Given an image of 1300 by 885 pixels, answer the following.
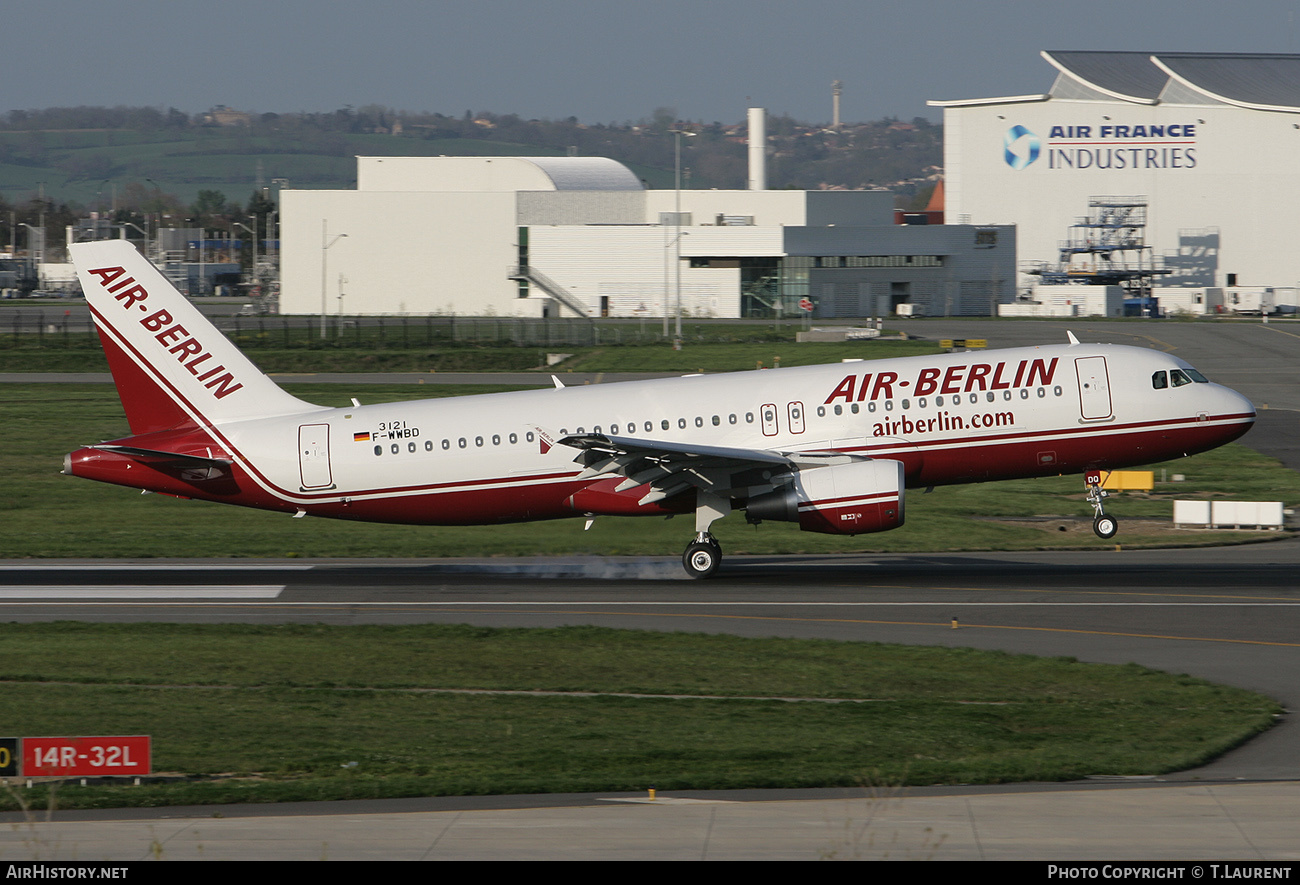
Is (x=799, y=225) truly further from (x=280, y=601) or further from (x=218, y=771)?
(x=218, y=771)

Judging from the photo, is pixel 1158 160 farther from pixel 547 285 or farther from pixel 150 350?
pixel 150 350

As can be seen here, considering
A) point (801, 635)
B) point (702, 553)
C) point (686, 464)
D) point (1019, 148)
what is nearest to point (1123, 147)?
point (1019, 148)

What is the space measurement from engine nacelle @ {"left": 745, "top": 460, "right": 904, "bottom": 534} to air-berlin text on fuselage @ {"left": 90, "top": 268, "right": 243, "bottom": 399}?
1318cm

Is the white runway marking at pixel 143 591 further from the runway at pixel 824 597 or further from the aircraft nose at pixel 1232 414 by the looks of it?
the aircraft nose at pixel 1232 414

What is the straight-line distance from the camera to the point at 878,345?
91.7 meters

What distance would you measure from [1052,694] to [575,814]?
9646 mm

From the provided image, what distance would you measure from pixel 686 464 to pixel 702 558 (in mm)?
2705

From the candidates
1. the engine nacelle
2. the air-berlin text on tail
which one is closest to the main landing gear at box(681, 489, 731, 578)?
the engine nacelle

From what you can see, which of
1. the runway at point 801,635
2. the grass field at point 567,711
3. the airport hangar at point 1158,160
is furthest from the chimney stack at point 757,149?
the grass field at point 567,711

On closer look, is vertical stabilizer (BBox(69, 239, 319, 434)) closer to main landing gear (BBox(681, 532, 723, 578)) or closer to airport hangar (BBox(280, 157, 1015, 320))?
main landing gear (BBox(681, 532, 723, 578))

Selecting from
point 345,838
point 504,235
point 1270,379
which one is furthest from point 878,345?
point 345,838

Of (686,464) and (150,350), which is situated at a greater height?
(150,350)

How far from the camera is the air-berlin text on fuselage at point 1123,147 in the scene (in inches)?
5728

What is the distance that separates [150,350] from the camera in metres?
32.9
